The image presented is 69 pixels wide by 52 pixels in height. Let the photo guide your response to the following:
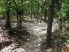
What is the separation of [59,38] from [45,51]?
2.22 meters

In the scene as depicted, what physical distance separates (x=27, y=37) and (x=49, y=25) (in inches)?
181

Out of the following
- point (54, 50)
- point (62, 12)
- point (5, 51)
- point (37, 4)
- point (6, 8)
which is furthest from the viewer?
point (37, 4)

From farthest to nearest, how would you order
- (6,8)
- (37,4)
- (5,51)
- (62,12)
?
(37,4) → (6,8) → (62,12) → (5,51)

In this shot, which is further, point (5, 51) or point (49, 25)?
point (5, 51)

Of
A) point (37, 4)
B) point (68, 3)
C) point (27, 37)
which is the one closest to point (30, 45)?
point (27, 37)

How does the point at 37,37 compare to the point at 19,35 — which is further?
the point at 19,35

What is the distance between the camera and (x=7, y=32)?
56.5ft

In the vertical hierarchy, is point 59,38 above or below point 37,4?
below

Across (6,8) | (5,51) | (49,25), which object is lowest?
(5,51)

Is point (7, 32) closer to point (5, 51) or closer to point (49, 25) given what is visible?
point (5, 51)

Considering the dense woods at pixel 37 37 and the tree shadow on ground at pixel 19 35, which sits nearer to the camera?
the dense woods at pixel 37 37

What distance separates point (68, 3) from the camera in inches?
601

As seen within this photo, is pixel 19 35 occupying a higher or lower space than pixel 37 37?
higher

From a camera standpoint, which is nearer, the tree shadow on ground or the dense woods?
the dense woods
